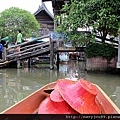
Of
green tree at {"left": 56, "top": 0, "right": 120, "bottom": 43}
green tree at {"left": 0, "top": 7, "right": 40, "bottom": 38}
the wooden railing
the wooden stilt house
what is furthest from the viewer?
the wooden stilt house

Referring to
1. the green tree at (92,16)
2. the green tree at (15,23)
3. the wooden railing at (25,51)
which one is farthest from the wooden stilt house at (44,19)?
the green tree at (92,16)

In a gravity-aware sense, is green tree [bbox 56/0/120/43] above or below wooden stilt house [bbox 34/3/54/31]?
below

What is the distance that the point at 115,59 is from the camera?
10039mm

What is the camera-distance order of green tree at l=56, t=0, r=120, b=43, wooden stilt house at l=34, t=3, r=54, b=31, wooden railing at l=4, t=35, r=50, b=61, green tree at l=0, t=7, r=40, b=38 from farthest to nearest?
wooden stilt house at l=34, t=3, r=54, b=31 < green tree at l=0, t=7, r=40, b=38 < wooden railing at l=4, t=35, r=50, b=61 < green tree at l=56, t=0, r=120, b=43

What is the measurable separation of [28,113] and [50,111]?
455mm

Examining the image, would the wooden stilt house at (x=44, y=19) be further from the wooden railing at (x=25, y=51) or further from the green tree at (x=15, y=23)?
the wooden railing at (x=25, y=51)

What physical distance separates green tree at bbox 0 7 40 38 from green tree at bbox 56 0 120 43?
694cm

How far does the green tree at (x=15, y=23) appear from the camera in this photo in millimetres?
16250

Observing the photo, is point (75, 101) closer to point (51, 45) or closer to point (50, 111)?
point (50, 111)

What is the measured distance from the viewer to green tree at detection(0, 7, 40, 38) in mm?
16250

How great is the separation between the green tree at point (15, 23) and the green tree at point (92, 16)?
273 inches

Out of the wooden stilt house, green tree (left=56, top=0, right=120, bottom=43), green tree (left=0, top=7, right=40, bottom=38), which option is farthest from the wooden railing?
the wooden stilt house

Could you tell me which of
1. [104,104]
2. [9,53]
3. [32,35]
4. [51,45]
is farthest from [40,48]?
[104,104]

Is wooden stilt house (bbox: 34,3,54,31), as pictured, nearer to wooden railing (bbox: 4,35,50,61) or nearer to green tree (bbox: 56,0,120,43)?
wooden railing (bbox: 4,35,50,61)
